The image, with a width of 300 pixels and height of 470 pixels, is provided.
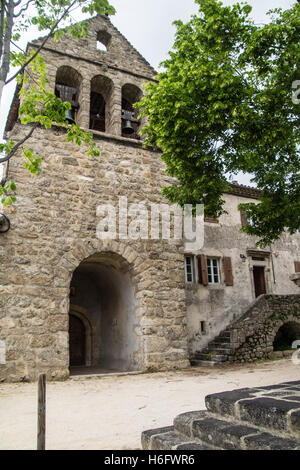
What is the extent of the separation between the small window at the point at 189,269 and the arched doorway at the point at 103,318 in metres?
3.18

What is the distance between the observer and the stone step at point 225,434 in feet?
6.47

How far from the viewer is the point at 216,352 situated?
1069cm

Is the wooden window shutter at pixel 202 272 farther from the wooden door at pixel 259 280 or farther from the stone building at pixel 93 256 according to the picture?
the wooden door at pixel 259 280

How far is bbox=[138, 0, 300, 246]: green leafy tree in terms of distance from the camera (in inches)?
207

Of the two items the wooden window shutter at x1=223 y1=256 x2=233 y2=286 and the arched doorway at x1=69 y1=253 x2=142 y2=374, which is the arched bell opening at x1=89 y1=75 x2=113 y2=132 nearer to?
the arched doorway at x1=69 y1=253 x2=142 y2=374

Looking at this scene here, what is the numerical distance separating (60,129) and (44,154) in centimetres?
85

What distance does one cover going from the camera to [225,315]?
1249cm

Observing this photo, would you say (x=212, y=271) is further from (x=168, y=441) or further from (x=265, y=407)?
(x=265, y=407)

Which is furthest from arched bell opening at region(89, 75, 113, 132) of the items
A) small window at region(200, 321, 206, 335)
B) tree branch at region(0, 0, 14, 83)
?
small window at region(200, 321, 206, 335)

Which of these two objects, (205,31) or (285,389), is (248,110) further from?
(285,389)

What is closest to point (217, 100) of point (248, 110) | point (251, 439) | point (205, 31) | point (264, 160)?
point (248, 110)

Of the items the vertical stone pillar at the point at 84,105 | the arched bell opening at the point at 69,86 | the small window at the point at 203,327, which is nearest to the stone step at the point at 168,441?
the vertical stone pillar at the point at 84,105

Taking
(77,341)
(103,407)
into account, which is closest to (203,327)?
(77,341)

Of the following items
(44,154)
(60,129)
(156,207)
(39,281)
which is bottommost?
(39,281)
